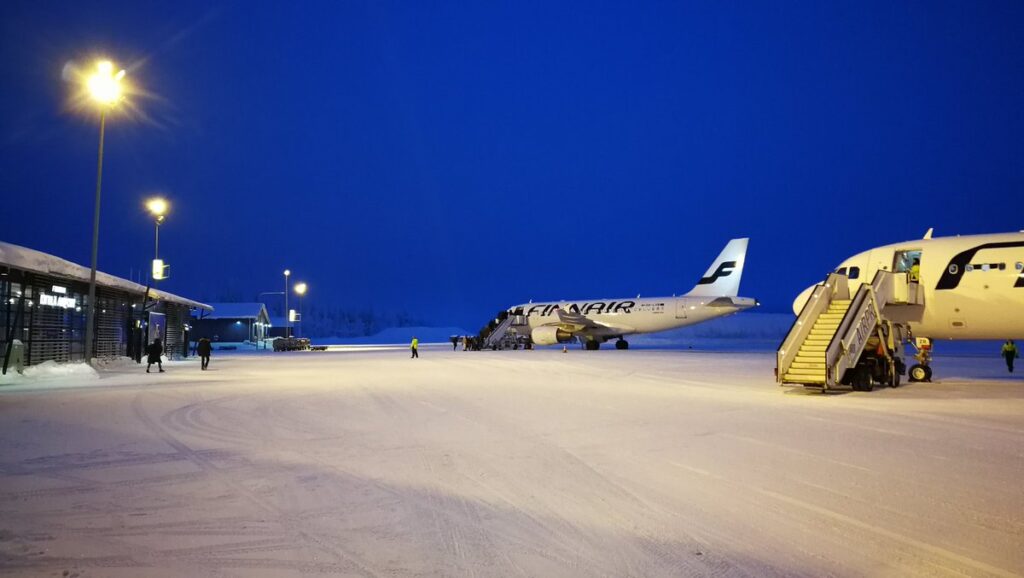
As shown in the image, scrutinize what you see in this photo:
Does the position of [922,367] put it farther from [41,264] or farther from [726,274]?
[41,264]

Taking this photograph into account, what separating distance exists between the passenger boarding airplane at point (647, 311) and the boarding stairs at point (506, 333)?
1.64 meters

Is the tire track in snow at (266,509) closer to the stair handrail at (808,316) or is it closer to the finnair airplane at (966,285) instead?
the stair handrail at (808,316)

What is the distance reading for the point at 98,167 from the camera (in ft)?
65.1

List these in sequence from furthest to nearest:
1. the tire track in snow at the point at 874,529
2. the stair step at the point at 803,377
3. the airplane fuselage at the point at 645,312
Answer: the airplane fuselage at the point at 645,312 → the stair step at the point at 803,377 → the tire track in snow at the point at 874,529

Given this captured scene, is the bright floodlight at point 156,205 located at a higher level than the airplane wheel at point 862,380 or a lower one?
higher

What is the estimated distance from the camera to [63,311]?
24344mm

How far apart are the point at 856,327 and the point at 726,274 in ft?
85.2

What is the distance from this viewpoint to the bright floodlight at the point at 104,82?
728 inches

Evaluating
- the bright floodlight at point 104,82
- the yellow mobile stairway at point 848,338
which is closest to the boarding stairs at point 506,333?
the yellow mobile stairway at point 848,338

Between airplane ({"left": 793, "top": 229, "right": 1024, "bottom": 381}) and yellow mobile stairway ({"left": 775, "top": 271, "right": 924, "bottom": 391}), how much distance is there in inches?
16.8

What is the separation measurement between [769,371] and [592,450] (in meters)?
15.9

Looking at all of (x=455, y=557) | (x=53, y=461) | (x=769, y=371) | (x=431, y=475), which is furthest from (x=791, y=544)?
(x=769, y=371)

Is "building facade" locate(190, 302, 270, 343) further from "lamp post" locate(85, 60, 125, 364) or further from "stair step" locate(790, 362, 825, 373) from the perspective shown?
"stair step" locate(790, 362, 825, 373)

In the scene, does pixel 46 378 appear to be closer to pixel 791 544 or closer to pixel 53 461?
pixel 53 461
